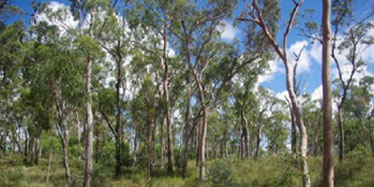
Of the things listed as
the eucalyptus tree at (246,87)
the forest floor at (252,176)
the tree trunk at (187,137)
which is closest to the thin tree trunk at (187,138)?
the tree trunk at (187,137)

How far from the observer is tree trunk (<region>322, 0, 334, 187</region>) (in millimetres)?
6930

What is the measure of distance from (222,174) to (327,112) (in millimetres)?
7168

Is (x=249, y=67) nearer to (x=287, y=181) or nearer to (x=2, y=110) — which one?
(x=287, y=181)

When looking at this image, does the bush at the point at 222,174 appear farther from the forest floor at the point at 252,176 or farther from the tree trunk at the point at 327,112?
the tree trunk at the point at 327,112

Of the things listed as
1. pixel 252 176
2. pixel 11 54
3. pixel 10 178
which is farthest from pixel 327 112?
pixel 10 178

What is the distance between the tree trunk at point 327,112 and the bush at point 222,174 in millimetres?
6584

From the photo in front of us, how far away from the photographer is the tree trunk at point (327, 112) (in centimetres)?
693

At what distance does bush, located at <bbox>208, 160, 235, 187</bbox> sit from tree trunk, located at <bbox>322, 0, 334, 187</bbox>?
6.58m

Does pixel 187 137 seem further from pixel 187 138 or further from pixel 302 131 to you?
pixel 302 131

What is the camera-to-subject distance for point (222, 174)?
13344 millimetres

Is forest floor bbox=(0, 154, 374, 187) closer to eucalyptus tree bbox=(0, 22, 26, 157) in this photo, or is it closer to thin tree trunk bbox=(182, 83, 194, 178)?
thin tree trunk bbox=(182, 83, 194, 178)

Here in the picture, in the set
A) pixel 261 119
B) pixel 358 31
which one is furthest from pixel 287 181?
pixel 261 119

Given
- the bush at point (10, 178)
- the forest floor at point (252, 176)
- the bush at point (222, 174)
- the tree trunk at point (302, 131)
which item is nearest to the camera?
the tree trunk at point (302, 131)

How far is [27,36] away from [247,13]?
1248cm
